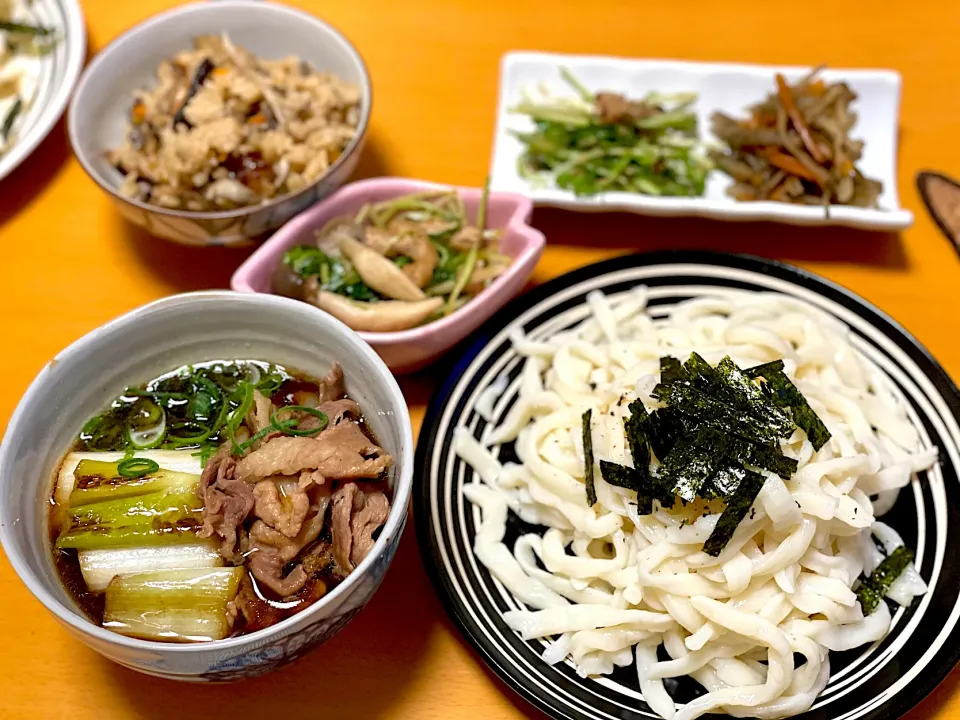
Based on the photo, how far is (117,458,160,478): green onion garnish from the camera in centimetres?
161

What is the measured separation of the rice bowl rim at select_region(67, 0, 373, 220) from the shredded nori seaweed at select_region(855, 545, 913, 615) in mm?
1721

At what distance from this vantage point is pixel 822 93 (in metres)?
2.71

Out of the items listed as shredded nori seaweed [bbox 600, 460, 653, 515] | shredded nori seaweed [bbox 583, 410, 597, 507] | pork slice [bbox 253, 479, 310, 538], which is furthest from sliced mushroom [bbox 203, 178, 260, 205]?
shredded nori seaweed [bbox 600, 460, 653, 515]

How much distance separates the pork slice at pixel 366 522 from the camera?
4.96 ft

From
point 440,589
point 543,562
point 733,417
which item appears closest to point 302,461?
point 440,589

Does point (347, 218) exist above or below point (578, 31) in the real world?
below

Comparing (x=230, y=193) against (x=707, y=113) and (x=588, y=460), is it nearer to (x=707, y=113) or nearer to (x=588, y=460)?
(x=588, y=460)

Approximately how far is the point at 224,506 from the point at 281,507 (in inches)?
4.3

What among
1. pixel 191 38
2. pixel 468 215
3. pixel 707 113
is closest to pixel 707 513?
pixel 468 215

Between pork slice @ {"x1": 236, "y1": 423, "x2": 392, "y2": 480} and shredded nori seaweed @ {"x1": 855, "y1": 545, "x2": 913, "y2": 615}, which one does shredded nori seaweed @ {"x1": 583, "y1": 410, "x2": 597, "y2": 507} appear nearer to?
pork slice @ {"x1": 236, "y1": 423, "x2": 392, "y2": 480}

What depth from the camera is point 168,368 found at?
1.81m

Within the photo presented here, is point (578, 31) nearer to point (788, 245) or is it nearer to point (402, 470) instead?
point (788, 245)

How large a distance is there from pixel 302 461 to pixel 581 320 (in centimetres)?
95

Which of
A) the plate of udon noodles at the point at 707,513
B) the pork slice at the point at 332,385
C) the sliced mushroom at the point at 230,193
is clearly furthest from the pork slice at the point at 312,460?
the sliced mushroom at the point at 230,193
